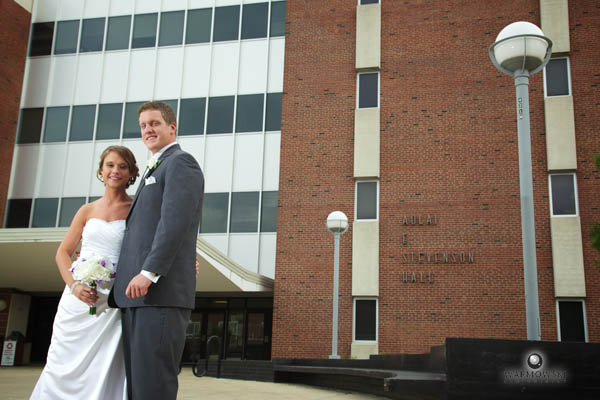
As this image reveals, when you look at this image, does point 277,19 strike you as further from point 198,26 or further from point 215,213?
point 215,213

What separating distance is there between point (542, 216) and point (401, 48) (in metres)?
6.92

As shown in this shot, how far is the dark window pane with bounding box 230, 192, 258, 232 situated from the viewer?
2014 cm

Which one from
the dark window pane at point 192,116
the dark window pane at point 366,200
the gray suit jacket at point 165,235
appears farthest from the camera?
the dark window pane at point 192,116

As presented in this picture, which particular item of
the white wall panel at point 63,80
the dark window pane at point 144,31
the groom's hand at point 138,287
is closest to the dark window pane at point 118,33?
A: the dark window pane at point 144,31

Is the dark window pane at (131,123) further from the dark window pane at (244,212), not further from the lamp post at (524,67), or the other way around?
the lamp post at (524,67)

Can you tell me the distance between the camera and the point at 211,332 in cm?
2220

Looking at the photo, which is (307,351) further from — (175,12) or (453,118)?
(175,12)

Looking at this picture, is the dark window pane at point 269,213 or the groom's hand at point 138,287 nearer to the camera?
the groom's hand at point 138,287

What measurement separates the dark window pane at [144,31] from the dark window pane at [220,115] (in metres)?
3.65

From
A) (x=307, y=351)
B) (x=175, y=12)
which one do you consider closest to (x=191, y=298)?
(x=307, y=351)

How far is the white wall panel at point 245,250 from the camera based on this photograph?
19859 millimetres

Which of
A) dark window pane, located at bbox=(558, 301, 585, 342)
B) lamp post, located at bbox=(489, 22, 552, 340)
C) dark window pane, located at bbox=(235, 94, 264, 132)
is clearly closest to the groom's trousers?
lamp post, located at bbox=(489, 22, 552, 340)

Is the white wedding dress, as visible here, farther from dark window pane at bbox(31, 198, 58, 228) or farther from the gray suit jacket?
dark window pane at bbox(31, 198, 58, 228)

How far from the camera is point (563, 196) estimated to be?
1752cm
